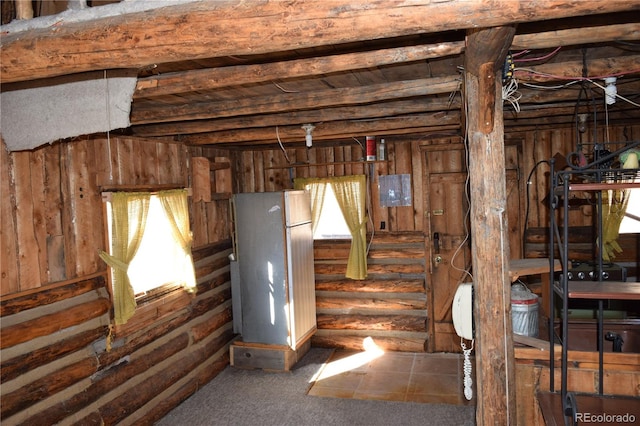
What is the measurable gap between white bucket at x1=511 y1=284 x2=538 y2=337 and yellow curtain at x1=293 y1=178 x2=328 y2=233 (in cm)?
358

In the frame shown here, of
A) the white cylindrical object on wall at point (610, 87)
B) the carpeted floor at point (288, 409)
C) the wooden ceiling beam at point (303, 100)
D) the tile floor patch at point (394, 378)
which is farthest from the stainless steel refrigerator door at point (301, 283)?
the white cylindrical object on wall at point (610, 87)

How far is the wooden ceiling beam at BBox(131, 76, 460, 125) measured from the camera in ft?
10.9

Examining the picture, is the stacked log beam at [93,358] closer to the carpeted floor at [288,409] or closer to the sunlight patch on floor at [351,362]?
the carpeted floor at [288,409]

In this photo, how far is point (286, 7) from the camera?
1.77 meters

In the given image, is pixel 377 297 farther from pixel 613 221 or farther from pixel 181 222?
pixel 613 221

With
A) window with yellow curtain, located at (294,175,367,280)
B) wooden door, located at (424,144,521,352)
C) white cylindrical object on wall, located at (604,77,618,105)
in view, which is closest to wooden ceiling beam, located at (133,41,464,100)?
white cylindrical object on wall, located at (604,77,618,105)

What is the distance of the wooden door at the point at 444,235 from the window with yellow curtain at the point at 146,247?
322 cm

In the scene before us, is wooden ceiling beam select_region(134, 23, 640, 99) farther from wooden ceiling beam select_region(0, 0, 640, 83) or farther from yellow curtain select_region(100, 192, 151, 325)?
yellow curtain select_region(100, 192, 151, 325)

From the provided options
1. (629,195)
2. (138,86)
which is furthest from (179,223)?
(629,195)

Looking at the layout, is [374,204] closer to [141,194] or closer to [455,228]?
[455,228]

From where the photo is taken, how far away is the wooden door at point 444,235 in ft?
20.3

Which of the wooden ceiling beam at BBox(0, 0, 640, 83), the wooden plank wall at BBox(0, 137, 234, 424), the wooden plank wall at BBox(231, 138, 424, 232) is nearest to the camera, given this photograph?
the wooden ceiling beam at BBox(0, 0, 640, 83)

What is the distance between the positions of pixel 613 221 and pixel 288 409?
4367mm

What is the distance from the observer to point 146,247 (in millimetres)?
4793
